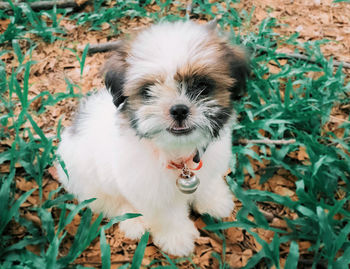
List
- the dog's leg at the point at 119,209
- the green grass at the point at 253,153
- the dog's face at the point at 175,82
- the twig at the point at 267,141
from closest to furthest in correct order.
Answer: the dog's face at the point at 175,82 < the green grass at the point at 253,153 < the dog's leg at the point at 119,209 < the twig at the point at 267,141

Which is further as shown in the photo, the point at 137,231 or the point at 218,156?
the point at 137,231

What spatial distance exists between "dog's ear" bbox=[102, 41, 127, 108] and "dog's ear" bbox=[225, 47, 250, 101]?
57cm

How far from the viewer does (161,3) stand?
155 inches

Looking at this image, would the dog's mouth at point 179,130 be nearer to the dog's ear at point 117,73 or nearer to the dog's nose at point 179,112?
the dog's nose at point 179,112

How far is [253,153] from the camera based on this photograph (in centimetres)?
258

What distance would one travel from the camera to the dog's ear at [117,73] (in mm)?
1691

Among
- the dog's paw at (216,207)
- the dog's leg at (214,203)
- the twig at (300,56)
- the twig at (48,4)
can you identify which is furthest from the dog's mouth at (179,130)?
the twig at (48,4)

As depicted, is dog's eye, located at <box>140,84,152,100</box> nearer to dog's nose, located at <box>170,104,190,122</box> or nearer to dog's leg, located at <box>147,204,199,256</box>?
dog's nose, located at <box>170,104,190,122</box>

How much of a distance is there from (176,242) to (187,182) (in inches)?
23.6

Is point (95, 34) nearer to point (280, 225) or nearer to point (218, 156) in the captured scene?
point (218, 156)

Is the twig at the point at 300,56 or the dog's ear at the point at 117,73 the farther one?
the twig at the point at 300,56

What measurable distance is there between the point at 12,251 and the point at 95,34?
8.74 ft

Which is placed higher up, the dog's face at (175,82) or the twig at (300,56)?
the dog's face at (175,82)

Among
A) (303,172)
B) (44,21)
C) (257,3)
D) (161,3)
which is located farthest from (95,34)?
(303,172)
